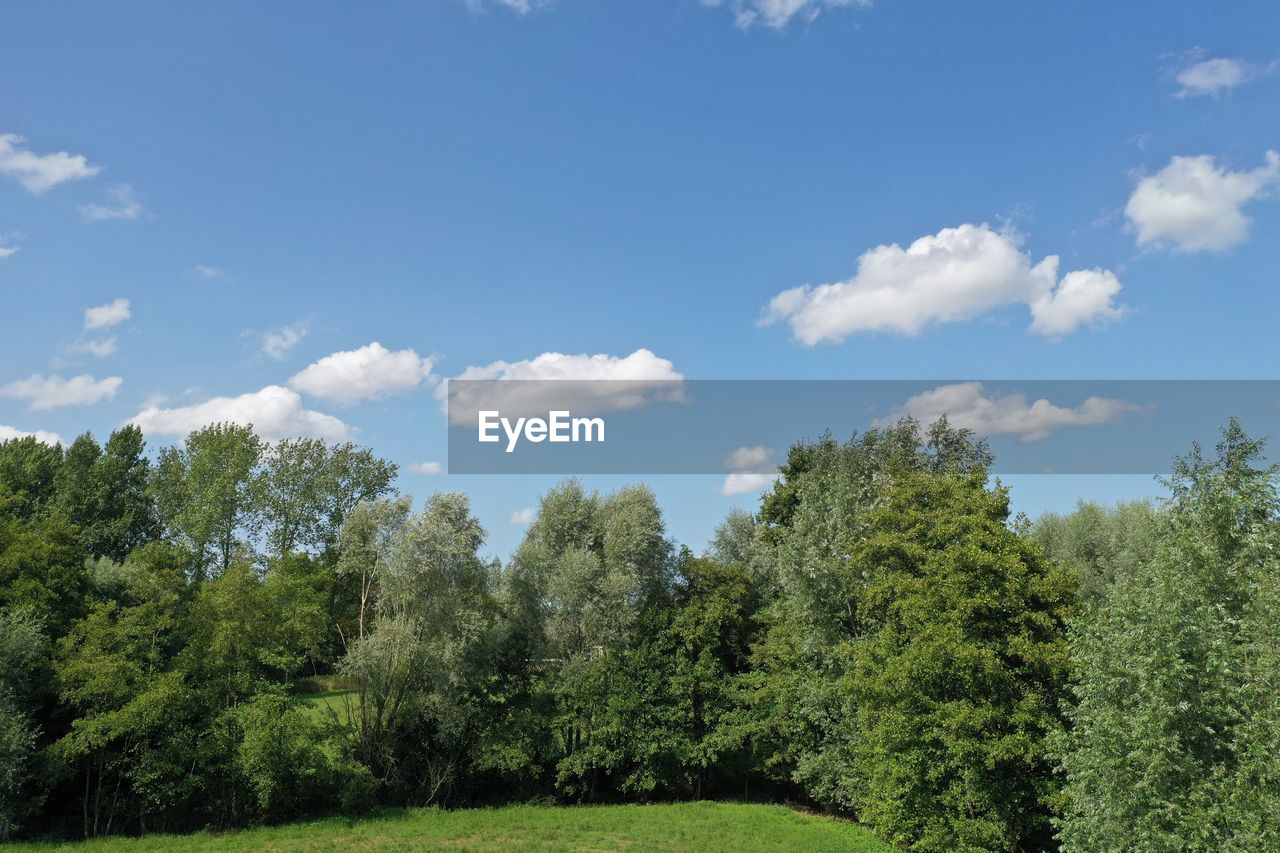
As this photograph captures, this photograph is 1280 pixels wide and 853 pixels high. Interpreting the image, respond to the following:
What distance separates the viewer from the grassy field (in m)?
29.3

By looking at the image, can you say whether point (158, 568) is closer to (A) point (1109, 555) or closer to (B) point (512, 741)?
(B) point (512, 741)

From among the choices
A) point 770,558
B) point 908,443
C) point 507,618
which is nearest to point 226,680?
point 507,618

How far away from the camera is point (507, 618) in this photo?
39.9 m

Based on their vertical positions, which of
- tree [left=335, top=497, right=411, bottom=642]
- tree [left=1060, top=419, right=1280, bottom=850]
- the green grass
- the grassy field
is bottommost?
the grassy field

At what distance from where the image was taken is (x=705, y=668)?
40.0 m

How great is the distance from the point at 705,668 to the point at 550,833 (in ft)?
37.7

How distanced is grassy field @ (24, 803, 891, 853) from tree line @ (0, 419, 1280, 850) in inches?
61.1

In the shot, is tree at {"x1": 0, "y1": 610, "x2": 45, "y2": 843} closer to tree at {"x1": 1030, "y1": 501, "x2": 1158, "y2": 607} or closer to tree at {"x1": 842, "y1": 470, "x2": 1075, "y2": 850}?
tree at {"x1": 842, "y1": 470, "x2": 1075, "y2": 850}

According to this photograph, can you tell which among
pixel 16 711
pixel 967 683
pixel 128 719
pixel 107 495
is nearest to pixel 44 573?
pixel 16 711

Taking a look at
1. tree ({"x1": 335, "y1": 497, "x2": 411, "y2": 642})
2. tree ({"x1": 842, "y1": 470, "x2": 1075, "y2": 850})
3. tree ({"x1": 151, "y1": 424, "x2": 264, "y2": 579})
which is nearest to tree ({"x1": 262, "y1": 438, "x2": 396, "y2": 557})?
tree ({"x1": 151, "y1": 424, "x2": 264, "y2": 579})

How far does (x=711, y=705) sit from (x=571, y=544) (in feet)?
36.4

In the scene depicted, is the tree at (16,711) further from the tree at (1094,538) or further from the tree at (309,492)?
the tree at (1094,538)

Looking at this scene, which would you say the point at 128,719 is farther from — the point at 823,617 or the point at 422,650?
the point at 823,617

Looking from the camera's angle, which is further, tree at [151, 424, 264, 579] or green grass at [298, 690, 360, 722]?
tree at [151, 424, 264, 579]
